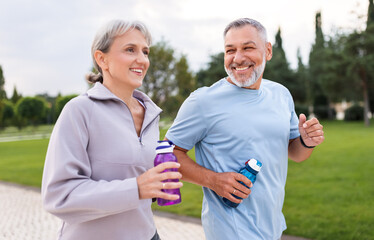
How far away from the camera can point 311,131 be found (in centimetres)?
229

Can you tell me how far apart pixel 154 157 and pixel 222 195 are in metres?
0.50

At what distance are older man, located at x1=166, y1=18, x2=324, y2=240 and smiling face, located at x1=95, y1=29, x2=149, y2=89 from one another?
516mm

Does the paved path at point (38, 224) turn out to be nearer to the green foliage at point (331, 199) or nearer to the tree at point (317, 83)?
the green foliage at point (331, 199)

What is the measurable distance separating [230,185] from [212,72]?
1569 inches

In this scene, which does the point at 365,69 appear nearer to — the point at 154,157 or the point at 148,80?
the point at 148,80

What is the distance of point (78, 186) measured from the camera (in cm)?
149

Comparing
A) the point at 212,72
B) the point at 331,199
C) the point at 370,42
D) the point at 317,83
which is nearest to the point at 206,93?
the point at 331,199

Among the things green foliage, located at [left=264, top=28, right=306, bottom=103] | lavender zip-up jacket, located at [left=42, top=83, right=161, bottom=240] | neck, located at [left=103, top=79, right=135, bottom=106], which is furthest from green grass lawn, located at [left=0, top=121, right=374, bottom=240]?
green foliage, located at [left=264, top=28, right=306, bottom=103]

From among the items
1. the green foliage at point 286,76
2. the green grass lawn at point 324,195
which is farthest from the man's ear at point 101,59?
the green foliage at point 286,76

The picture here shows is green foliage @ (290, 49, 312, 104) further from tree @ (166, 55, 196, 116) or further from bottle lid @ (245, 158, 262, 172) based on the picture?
bottle lid @ (245, 158, 262, 172)

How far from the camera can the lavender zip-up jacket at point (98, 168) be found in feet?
4.82

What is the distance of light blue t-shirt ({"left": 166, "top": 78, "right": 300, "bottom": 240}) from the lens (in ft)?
6.95

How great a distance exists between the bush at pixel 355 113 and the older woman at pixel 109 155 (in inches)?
1662

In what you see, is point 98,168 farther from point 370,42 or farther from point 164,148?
point 370,42
